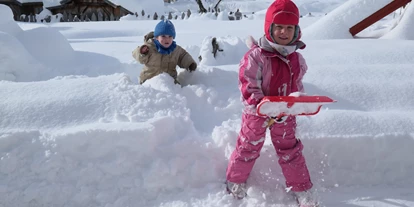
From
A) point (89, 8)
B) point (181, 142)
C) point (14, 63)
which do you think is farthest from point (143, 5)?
point (181, 142)

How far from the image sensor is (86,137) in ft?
7.24

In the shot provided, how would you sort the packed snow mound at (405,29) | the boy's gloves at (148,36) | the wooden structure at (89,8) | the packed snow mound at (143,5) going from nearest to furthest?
the boy's gloves at (148,36) < the packed snow mound at (405,29) < the wooden structure at (89,8) < the packed snow mound at (143,5)

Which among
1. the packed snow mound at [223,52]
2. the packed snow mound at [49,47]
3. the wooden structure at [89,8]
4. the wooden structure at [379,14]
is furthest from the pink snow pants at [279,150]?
the wooden structure at [89,8]

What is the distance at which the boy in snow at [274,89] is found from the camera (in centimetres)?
191

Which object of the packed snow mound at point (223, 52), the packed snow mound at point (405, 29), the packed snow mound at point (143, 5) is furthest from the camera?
the packed snow mound at point (143, 5)

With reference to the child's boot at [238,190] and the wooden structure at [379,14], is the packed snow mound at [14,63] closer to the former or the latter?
the child's boot at [238,190]

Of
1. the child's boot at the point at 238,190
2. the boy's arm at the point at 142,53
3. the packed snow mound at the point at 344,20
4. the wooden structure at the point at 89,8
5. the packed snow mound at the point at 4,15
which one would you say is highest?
the packed snow mound at the point at 344,20

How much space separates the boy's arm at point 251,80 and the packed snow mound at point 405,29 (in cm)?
379

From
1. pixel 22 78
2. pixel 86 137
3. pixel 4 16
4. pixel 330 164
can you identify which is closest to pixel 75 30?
pixel 4 16

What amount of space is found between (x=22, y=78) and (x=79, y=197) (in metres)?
3.65

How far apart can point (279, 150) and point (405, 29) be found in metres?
3.90

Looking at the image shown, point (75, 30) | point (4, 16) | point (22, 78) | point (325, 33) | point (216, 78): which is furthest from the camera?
point (75, 30)

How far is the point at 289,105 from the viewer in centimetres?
177

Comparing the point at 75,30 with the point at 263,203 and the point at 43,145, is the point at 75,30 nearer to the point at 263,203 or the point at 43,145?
the point at 43,145
